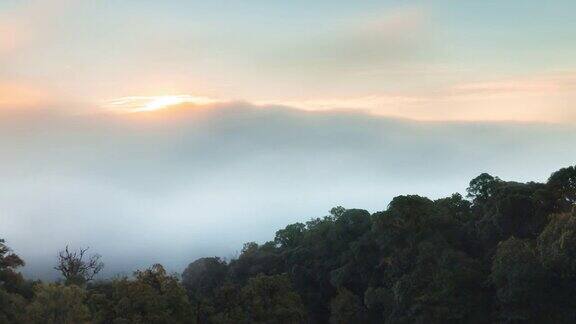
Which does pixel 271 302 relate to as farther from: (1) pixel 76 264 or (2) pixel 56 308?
(1) pixel 76 264

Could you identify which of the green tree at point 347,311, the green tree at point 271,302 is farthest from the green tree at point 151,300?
the green tree at point 347,311

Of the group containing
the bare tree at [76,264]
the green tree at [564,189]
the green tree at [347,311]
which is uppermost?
the green tree at [564,189]

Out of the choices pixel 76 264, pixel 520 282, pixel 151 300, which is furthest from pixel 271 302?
pixel 76 264

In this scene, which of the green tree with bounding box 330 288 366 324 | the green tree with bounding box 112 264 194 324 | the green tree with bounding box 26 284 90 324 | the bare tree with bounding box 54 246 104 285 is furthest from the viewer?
the bare tree with bounding box 54 246 104 285

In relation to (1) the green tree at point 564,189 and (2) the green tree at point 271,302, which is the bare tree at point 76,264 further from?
(1) the green tree at point 564,189

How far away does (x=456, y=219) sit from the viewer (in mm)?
61375

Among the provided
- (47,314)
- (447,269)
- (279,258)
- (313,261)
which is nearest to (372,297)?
(447,269)

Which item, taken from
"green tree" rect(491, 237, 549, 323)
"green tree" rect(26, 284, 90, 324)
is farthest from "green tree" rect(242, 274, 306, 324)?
"green tree" rect(491, 237, 549, 323)

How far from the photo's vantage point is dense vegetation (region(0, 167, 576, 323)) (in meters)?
45.7

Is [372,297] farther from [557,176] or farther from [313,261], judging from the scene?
[557,176]

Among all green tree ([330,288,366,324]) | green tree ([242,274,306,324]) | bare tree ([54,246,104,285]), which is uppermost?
bare tree ([54,246,104,285])

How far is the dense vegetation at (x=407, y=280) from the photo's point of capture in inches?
1797

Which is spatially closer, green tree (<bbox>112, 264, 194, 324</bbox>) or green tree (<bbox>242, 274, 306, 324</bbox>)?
green tree (<bbox>112, 264, 194, 324</bbox>)

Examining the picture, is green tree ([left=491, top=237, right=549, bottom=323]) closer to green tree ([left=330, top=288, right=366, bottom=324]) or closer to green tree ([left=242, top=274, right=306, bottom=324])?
green tree ([left=330, top=288, right=366, bottom=324])
